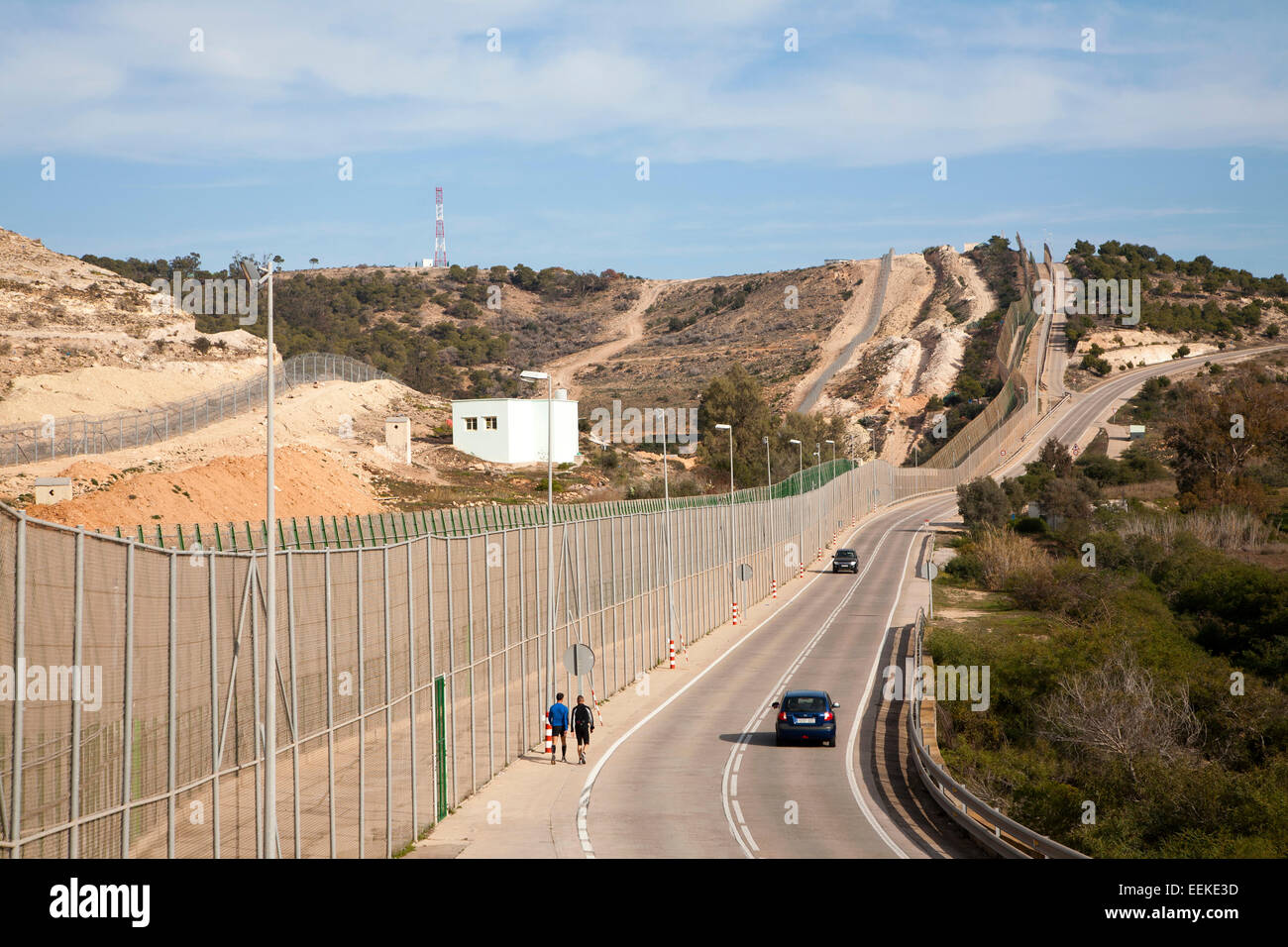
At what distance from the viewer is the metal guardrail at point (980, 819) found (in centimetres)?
1598

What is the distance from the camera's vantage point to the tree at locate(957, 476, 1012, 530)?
281 ft

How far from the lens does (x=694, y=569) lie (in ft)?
155

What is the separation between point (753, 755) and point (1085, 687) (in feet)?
42.6

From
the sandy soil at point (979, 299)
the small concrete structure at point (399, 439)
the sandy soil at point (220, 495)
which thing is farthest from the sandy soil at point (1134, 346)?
the sandy soil at point (220, 495)

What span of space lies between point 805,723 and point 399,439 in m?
52.9

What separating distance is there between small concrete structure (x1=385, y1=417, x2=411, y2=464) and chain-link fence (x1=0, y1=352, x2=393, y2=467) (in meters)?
7.98

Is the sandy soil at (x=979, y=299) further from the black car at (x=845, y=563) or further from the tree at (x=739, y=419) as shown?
the black car at (x=845, y=563)

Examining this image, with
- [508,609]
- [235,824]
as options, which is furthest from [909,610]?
[235,824]

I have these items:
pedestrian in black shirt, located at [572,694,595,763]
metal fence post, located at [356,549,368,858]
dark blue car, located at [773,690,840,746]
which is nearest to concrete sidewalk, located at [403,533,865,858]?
pedestrian in black shirt, located at [572,694,595,763]

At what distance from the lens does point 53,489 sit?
45.2 m

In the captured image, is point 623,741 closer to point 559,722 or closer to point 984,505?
point 559,722
